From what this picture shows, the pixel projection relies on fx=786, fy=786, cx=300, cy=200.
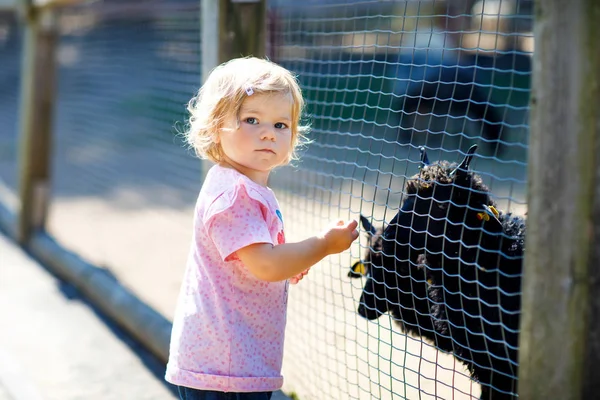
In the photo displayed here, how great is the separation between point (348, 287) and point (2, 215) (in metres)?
3.86

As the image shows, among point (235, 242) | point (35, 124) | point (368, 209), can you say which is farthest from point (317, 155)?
point (235, 242)

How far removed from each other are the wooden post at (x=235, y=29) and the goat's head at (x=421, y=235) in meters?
1.00

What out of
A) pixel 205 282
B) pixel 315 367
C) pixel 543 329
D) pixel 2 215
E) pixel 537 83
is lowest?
pixel 2 215

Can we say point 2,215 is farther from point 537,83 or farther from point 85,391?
point 537,83

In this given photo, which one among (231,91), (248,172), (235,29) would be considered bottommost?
(248,172)

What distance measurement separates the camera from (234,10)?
3.16 meters

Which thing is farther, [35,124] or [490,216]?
[35,124]

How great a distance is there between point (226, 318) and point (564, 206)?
0.99 metres

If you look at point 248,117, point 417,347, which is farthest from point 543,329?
point 417,347

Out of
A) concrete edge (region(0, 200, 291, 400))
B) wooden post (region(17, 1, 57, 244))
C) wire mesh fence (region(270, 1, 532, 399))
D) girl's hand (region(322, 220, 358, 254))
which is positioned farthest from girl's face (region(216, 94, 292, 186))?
wooden post (region(17, 1, 57, 244))

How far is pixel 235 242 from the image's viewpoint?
2.00 meters

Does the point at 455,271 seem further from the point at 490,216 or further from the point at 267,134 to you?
the point at 267,134

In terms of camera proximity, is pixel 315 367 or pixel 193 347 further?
pixel 315 367

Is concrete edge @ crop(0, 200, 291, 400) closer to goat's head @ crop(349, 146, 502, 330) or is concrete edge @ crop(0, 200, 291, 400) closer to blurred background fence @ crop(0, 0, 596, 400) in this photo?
blurred background fence @ crop(0, 0, 596, 400)
